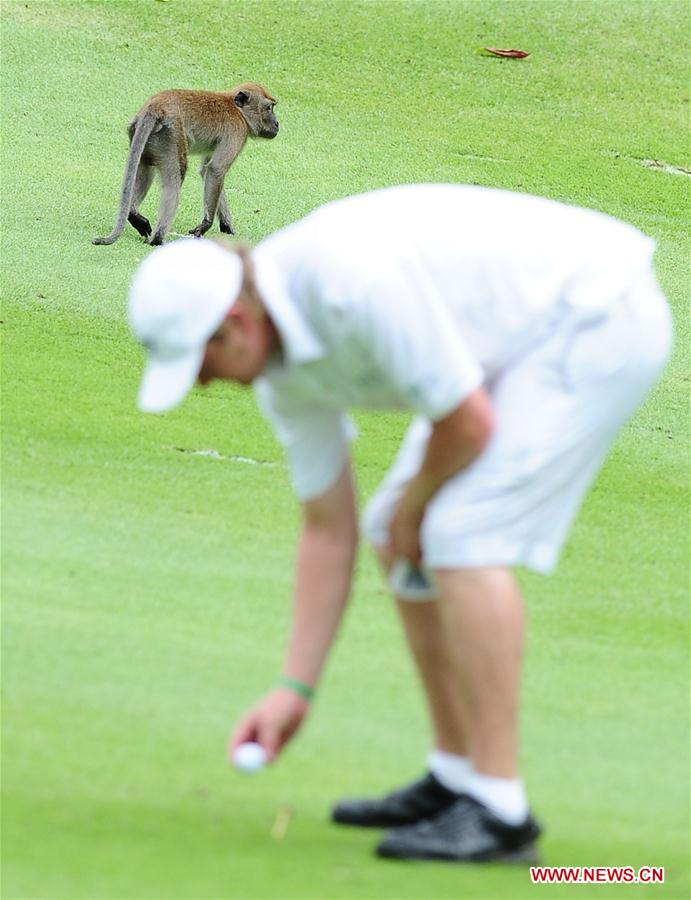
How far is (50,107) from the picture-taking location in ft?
39.3

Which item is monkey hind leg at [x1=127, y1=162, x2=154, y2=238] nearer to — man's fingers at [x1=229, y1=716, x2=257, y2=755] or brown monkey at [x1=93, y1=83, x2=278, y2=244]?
brown monkey at [x1=93, y1=83, x2=278, y2=244]

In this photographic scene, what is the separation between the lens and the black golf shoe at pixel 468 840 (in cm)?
302

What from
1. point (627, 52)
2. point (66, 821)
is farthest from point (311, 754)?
point (627, 52)

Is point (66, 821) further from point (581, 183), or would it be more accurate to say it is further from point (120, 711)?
point (581, 183)

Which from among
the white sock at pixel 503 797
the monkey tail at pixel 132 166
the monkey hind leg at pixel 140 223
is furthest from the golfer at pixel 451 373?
the monkey hind leg at pixel 140 223

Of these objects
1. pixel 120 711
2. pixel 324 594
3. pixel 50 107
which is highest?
pixel 324 594

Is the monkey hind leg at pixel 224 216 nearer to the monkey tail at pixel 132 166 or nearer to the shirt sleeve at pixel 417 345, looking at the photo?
the monkey tail at pixel 132 166

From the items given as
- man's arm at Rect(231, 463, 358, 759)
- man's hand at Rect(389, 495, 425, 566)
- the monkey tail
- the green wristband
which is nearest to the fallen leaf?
the monkey tail

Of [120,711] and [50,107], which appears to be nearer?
[120,711]

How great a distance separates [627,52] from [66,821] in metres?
12.3

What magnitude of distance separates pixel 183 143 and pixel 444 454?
26.8 ft

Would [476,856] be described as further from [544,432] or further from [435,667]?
[544,432]

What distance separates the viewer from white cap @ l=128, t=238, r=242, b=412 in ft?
9.06

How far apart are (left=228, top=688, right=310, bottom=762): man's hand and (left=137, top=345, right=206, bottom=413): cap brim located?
642 millimetres
